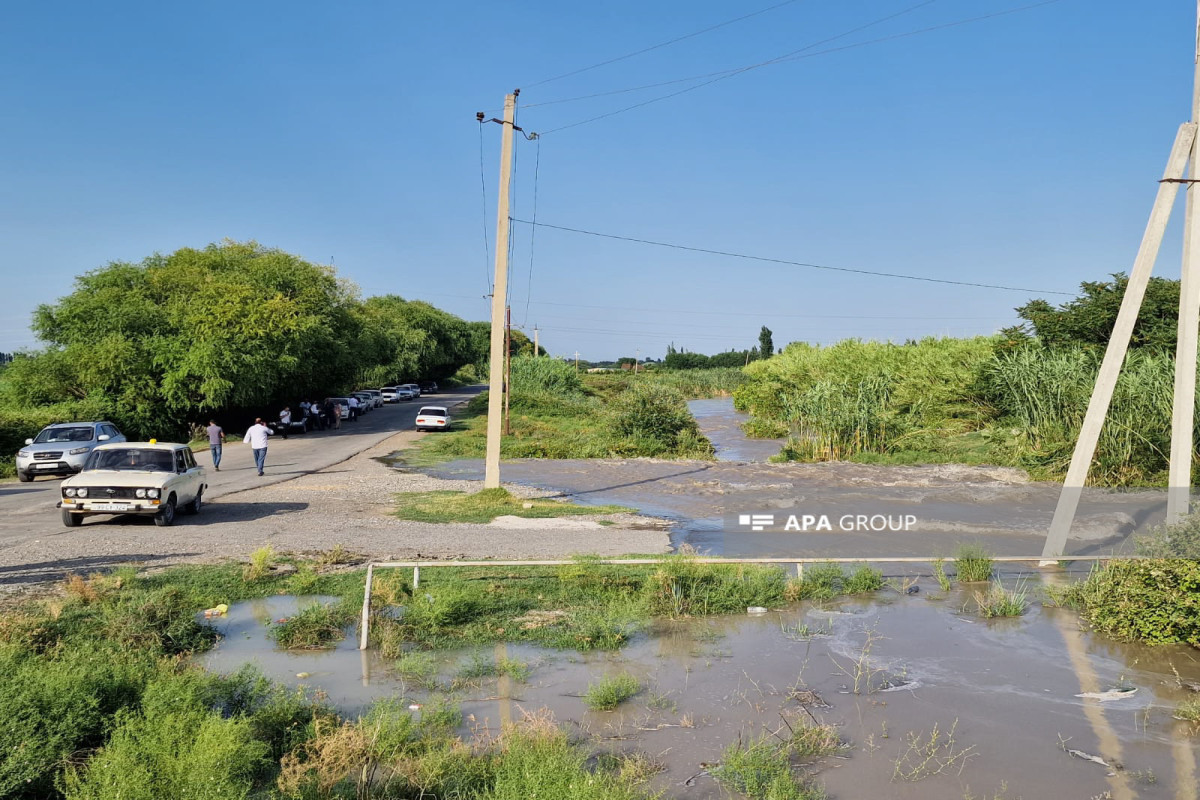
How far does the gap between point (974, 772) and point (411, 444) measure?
113ft

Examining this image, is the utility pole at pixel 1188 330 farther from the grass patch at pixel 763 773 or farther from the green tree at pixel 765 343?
the green tree at pixel 765 343

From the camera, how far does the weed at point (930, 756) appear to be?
6844mm

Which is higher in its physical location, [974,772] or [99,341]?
[99,341]

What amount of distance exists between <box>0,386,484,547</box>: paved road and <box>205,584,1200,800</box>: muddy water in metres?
8.55

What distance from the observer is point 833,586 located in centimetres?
1273

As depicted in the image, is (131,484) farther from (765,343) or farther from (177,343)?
(765,343)

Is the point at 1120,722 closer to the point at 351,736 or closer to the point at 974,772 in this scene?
the point at 974,772

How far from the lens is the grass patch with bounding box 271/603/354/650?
980 centimetres

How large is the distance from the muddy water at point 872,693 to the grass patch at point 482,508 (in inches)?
278

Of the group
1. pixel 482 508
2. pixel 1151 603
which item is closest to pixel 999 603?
pixel 1151 603

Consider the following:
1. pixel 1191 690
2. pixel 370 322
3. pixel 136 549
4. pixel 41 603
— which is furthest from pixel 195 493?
pixel 370 322

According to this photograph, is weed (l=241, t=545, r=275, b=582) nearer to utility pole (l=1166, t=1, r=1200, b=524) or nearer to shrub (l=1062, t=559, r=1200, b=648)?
shrub (l=1062, t=559, r=1200, b=648)

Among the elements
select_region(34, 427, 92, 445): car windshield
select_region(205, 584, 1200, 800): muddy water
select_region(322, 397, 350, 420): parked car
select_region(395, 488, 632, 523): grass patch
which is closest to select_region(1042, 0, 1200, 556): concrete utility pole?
select_region(205, 584, 1200, 800): muddy water

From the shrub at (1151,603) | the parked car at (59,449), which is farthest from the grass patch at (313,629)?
the parked car at (59,449)
